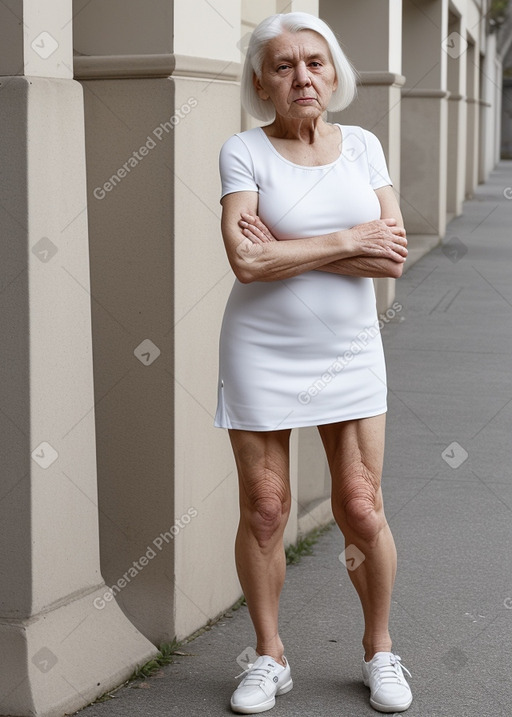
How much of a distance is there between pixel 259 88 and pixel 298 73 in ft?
0.59

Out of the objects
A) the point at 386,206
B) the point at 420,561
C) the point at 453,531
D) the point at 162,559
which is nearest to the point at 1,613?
the point at 162,559

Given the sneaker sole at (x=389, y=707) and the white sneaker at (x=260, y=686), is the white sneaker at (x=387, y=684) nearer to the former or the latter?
the sneaker sole at (x=389, y=707)

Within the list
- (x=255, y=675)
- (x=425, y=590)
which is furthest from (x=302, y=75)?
(x=425, y=590)

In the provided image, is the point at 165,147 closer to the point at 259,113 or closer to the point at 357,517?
the point at 259,113

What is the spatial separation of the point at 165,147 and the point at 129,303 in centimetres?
54

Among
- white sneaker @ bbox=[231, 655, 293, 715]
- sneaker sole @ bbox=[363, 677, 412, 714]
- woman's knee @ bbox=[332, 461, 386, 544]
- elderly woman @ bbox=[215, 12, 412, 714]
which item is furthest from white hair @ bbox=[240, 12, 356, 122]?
sneaker sole @ bbox=[363, 677, 412, 714]

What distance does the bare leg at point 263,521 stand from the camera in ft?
11.7

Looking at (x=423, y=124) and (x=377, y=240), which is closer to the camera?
(x=377, y=240)

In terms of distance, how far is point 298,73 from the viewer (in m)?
3.36

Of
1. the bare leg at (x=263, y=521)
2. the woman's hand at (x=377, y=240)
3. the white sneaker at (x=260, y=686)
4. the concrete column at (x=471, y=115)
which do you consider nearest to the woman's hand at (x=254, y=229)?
the woman's hand at (x=377, y=240)

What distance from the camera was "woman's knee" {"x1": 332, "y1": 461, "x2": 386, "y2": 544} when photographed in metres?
3.58

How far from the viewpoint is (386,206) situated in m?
3.52

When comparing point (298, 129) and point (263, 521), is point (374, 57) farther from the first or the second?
point (263, 521)

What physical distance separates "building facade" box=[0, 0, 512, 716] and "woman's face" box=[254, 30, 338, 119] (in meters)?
0.59
